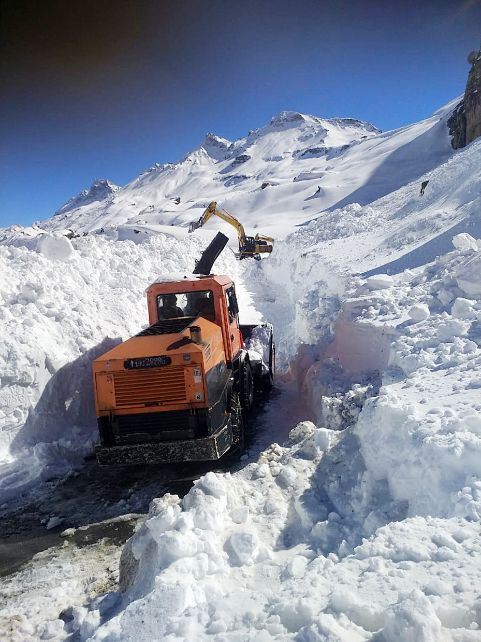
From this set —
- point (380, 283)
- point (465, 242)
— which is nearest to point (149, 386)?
point (380, 283)

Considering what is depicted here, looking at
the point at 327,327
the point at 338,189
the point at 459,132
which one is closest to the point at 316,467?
the point at 327,327

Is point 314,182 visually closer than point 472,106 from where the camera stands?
No

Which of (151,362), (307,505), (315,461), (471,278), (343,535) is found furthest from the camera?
(471,278)

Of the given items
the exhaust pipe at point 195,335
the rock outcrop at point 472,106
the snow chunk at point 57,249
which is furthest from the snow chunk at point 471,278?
the rock outcrop at point 472,106

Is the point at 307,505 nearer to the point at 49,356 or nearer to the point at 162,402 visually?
the point at 162,402

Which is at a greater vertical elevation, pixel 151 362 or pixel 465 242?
pixel 465 242

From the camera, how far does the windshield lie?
866cm

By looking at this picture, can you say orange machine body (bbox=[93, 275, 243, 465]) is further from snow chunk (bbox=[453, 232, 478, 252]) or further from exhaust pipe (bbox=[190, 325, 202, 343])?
snow chunk (bbox=[453, 232, 478, 252])

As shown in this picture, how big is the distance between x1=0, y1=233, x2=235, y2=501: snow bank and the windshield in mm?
2129

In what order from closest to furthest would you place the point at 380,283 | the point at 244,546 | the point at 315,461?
the point at 244,546 < the point at 315,461 < the point at 380,283

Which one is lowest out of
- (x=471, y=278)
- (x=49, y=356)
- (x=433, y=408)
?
(x=433, y=408)

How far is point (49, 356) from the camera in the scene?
29.3ft

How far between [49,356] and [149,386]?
320cm

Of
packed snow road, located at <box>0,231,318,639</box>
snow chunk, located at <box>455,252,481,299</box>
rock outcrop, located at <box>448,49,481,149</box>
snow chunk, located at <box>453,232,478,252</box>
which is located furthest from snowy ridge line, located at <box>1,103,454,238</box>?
snow chunk, located at <box>455,252,481,299</box>
